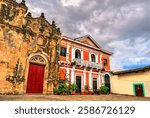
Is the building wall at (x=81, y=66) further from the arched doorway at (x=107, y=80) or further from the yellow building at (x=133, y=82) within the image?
the yellow building at (x=133, y=82)

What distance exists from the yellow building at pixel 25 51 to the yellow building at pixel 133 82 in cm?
827

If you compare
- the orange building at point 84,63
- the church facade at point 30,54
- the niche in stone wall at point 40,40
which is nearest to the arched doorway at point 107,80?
the orange building at point 84,63

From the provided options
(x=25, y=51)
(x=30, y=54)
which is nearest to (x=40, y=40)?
(x=30, y=54)

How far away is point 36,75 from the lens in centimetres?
1185

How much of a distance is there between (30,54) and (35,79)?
2.23 meters

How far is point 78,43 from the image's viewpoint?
1769 centimetres

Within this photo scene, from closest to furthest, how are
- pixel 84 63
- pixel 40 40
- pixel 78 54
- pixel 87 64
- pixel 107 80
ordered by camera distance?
pixel 40 40
pixel 84 63
pixel 87 64
pixel 78 54
pixel 107 80

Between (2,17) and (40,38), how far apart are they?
3.50 m

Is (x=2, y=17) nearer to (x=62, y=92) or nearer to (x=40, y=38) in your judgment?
(x=40, y=38)

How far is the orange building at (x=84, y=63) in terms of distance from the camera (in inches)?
625

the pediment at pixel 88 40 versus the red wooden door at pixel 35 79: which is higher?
the pediment at pixel 88 40

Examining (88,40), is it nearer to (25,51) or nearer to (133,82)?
(133,82)

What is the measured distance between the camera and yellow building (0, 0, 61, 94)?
10234 millimetres

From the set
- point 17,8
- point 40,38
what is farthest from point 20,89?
point 17,8
